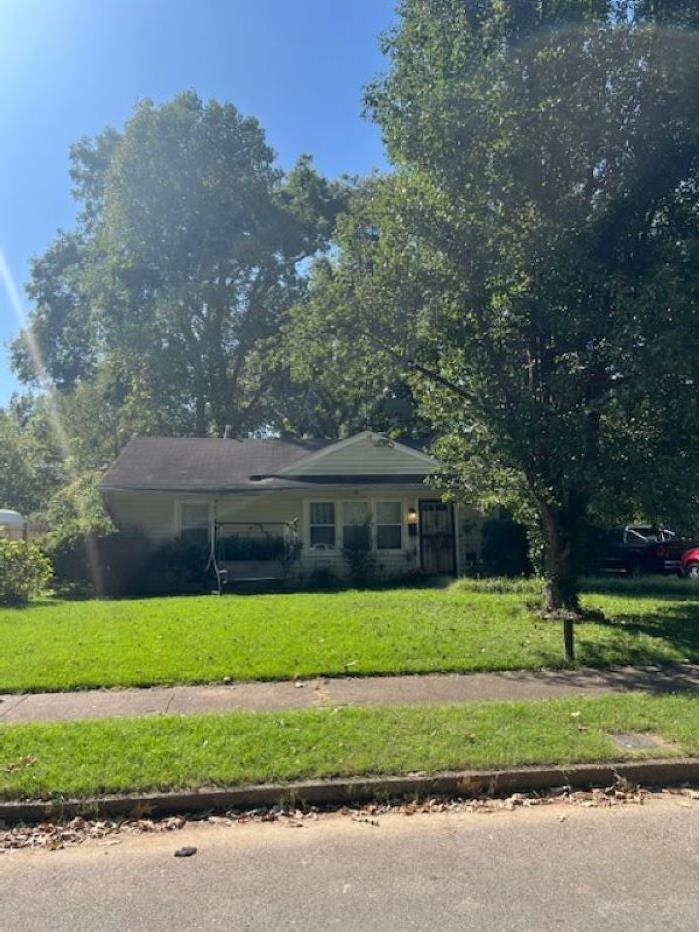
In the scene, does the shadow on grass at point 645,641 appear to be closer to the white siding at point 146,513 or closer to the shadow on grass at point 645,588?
the shadow on grass at point 645,588

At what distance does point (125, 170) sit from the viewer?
103ft

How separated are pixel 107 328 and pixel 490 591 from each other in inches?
921

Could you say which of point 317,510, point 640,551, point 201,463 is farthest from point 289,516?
point 640,551

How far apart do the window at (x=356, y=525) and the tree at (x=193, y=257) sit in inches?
538

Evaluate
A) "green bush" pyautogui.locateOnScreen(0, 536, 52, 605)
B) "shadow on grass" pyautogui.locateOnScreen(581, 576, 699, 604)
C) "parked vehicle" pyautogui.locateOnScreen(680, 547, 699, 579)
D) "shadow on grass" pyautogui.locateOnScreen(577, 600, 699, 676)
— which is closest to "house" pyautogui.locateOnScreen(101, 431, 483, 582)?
"green bush" pyautogui.locateOnScreen(0, 536, 52, 605)

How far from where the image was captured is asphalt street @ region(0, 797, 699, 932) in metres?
3.60

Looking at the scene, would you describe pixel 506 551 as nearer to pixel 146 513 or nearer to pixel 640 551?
pixel 640 551

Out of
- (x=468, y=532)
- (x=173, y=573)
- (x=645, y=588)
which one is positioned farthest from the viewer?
(x=468, y=532)

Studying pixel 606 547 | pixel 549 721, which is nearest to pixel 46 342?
pixel 606 547

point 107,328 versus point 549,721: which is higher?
point 107,328

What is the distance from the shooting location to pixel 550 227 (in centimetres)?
990

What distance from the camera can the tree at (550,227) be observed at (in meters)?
9.47

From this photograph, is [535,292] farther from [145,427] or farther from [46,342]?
[46,342]

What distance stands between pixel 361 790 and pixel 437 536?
1565 cm
